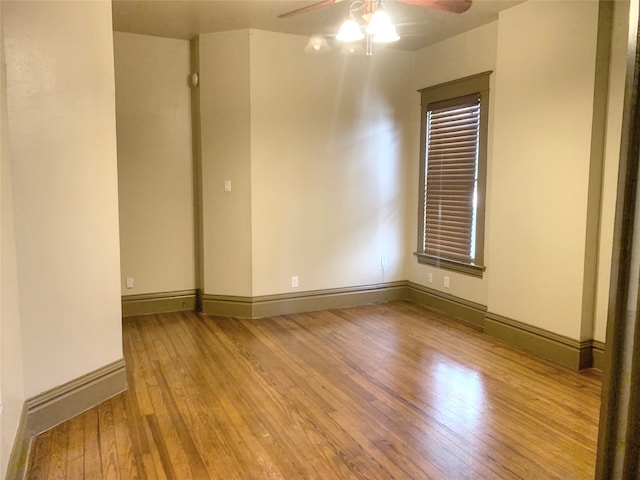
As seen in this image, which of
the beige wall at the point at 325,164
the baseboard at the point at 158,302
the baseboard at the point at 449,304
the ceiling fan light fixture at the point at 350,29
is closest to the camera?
the ceiling fan light fixture at the point at 350,29

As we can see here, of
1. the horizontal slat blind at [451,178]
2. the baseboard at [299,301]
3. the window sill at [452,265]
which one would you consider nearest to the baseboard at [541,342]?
the window sill at [452,265]

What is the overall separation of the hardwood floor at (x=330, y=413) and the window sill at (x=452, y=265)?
0.65m

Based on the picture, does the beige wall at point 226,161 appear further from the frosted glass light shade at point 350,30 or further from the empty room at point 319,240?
the frosted glass light shade at point 350,30

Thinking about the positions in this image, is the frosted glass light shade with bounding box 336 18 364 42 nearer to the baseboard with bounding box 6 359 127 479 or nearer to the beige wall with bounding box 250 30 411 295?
A: the beige wall with bounding box 250 30 411 295

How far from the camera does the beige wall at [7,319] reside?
2.11 metres

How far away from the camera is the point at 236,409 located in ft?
9.96

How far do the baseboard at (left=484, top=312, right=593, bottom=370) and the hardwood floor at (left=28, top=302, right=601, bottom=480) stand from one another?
0.10 m

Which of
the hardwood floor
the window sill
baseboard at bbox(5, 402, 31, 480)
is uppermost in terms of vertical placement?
the window sill

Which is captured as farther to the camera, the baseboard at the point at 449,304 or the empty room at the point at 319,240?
the baseboard at the point at 449,304

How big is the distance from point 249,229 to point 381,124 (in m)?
1.89

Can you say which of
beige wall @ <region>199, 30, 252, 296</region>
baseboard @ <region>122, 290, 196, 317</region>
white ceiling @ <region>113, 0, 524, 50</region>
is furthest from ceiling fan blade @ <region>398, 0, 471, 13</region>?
baseboard @ <region>122, 290, 196, 317</region>

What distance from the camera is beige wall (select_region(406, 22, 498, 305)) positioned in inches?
178

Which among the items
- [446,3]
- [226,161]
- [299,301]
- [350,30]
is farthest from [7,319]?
[299,301]

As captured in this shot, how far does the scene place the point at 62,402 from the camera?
9.34ft
